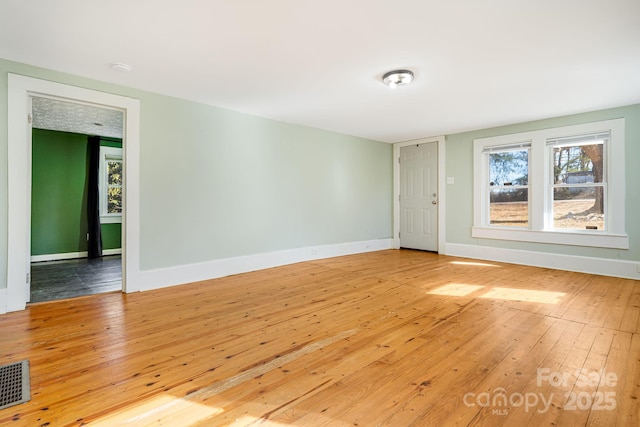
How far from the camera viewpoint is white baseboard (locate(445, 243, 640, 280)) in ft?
13.2

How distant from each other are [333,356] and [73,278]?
408cm

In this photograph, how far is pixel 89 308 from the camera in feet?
9.52

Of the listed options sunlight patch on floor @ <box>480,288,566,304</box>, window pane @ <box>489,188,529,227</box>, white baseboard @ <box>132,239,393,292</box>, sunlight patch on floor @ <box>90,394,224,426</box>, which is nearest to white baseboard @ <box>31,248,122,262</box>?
white baseboard @ <box>132,239,393,292</box>

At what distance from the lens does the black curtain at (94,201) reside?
5.86 meters

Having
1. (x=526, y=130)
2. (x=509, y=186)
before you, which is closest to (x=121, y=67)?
(x=526, y=130)

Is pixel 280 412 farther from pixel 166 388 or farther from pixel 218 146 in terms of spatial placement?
pixel 218 146

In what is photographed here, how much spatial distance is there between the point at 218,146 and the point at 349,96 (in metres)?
1.89

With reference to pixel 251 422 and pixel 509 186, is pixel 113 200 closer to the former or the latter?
pixel 251 422

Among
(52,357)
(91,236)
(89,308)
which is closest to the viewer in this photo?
(52,357)

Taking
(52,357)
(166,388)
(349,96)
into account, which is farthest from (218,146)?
(166,388)

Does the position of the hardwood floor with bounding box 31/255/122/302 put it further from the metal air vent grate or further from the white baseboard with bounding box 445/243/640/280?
the white baseboard with bounding box 445/243/640/280

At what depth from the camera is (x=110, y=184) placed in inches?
250

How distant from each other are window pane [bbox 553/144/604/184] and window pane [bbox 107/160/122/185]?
8.19 meters

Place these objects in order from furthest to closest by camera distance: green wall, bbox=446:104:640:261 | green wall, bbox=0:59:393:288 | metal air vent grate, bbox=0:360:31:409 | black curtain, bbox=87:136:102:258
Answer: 1. black curtain, bbox=87:136:102:258
2. green wall, bbox=446:104:640:261
3. green wall, bbox=0:59:393:288
4. metal air vent grate, bbox=0:360:31:409
